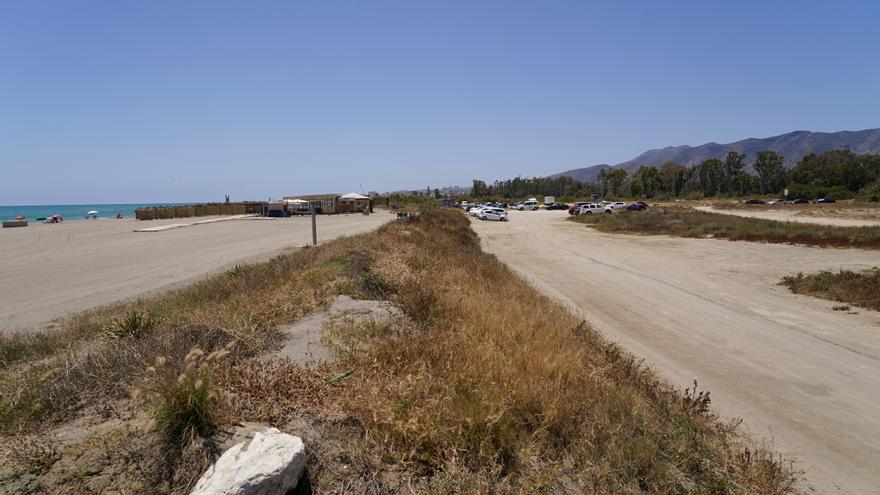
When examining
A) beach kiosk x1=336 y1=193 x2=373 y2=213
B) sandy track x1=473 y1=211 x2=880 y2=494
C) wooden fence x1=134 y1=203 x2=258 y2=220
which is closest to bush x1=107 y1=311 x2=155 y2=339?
sandy track x1=473 y1=211 x2=880 y2=494

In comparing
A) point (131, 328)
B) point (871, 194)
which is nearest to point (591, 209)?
point (871, 194)

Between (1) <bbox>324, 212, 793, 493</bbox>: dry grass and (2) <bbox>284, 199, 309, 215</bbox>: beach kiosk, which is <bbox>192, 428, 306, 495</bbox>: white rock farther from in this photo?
(2) <bbox>284, 199, 309, 215</bbox>: beach kiosk

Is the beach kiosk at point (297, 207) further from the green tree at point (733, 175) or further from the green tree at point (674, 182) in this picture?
the green tree at point (733, 175)

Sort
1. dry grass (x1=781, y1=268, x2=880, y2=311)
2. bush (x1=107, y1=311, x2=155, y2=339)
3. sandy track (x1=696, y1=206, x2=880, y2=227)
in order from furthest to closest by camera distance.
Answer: sandy track (x1=696, y1=206, x2=880, y2=227) → dry grass (x1=781, y1=268, x2=880, y2=311) → bush (x1=107, y1=311, x2=155, y2=339)

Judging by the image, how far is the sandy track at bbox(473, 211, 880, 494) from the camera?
6.00 m

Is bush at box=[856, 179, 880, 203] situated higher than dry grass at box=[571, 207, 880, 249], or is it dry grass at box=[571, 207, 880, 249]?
bush at box=[856, 179, 880, 203]

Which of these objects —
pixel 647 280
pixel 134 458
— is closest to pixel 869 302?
pixel 647 280

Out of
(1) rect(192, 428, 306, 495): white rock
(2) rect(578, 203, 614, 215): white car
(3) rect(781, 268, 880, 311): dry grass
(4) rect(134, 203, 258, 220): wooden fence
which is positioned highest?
(4) rect(134, 203, 258, 220): wooden fence

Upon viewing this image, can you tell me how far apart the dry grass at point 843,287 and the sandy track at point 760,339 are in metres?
0.52

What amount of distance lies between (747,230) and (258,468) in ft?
122

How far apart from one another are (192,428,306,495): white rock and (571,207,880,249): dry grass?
102ft

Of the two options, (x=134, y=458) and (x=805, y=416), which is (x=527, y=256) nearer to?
(x=805, y=416)

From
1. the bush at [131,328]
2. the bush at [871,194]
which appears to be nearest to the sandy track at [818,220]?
the bush at [871,194]

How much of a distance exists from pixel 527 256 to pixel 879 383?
18.8 metres
